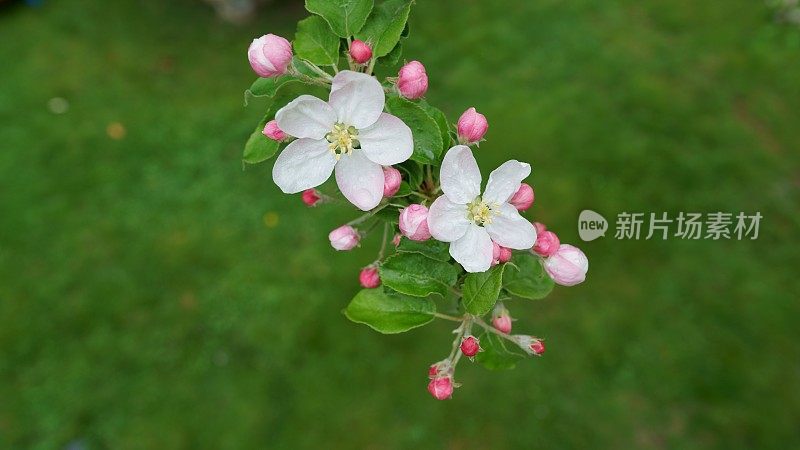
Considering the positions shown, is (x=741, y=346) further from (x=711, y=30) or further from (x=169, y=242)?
(x=169, y=242)

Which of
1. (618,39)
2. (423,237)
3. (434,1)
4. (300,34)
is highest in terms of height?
(618,39)

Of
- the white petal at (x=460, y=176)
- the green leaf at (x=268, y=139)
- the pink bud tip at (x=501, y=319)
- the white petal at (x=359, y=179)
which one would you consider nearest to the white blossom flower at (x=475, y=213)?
the white petal at (x=460, y=176)

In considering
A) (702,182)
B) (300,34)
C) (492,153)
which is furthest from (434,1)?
(300,34)

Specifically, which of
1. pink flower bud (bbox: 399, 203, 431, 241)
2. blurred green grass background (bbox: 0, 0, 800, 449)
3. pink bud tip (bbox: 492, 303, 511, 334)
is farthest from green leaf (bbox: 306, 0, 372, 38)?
blurred green grass background (bbox: 0, 0, 800, 449)

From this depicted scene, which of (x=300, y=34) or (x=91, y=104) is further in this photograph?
(x=91, y=104)

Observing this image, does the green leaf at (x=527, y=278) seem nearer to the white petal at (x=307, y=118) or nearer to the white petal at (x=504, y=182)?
the white petal at (x=504, y=182)

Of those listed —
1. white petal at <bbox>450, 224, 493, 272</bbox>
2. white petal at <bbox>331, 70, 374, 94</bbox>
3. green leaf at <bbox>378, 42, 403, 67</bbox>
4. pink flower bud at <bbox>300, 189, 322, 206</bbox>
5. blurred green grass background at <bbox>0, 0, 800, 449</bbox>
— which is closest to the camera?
white petal at <bbox>331, 70, 374, 94</bbox>

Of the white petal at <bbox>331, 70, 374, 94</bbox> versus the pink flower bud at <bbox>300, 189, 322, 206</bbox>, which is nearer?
the white petal at <bbox>331, 70, 374, 94</bbox>

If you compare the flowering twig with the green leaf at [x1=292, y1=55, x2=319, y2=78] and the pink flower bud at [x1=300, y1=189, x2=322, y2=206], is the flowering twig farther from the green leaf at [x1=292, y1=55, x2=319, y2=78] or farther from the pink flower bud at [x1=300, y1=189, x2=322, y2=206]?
the pink flower bud at [x1=300, y1=189, x2=322, y2=206]

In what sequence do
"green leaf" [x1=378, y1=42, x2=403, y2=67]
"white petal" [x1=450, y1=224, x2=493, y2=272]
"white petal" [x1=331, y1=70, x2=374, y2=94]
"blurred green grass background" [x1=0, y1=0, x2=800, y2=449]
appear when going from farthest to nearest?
"blurred green grass background" [x1=0, y1=0, x2=800, y2=449]
"green leaf" [x1=378, y1=42, x2=403, y2=67]
"white petal" [x1=450, y1=224, x2=493, y2=272]
"white petal" [x1=331, y1=70, x2=374, y2=94]
